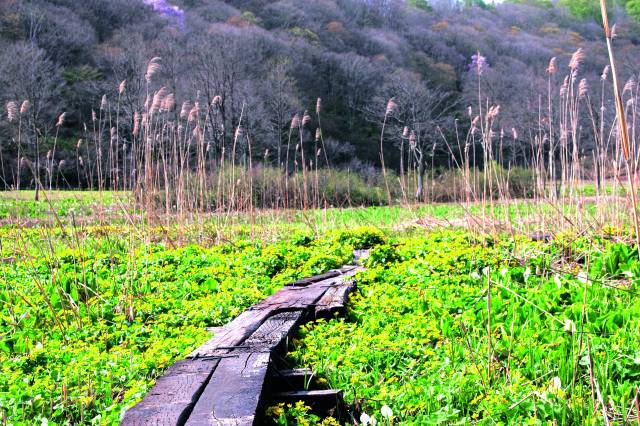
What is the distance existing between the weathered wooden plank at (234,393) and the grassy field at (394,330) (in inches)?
7.3

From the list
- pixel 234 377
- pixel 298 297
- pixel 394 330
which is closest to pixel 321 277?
pixel 298 297

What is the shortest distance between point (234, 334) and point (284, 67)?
32337 millimetres

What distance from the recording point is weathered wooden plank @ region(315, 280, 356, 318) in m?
4.03

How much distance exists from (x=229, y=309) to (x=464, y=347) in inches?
65.2

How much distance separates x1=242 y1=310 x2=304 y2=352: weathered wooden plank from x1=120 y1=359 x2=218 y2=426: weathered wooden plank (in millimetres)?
317

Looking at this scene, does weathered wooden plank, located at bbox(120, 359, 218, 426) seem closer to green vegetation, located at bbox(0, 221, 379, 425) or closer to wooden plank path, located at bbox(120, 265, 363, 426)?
wooden plank path, located at bbox(120, 265, 363, 426)

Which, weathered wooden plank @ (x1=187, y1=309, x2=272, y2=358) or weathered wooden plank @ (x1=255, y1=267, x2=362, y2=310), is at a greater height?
weathered wooden plank @ (x1=187, y1=309, x2=272, y2=358)

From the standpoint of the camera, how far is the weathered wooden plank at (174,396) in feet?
7.25

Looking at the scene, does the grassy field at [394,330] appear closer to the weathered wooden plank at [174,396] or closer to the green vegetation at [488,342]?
the green vegetation at [488,342]

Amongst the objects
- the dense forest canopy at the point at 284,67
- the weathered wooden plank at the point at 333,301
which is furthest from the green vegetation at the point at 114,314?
the dense forest canopy at the point at 284,67

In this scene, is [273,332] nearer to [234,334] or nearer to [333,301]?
[234,334]

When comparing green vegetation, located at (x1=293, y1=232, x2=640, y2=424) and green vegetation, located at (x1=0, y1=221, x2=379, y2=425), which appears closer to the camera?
green vegetation, located at (x1=293, y1=232, x2=640, y2=424)

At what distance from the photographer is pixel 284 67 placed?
34.4 m

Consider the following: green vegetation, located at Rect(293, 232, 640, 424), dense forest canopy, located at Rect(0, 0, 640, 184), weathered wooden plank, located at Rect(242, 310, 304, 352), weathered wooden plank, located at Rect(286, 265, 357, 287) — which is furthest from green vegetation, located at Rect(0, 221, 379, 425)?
dense forest canopy, located at Rect(0, 0, 640, 184)
